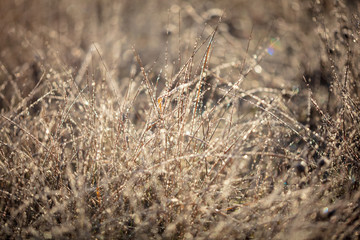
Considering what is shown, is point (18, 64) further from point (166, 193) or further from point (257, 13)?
point (257, 13)

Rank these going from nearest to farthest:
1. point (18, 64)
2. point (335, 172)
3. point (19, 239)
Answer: point (19, 239) < point (335, 172) < point (18, 64)

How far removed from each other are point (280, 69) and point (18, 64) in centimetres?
223

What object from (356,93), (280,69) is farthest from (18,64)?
(356,93)

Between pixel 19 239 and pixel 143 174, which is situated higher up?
pixel 143 174

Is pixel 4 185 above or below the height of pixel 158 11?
below

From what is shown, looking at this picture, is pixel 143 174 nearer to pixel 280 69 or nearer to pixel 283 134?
pixel 283 134

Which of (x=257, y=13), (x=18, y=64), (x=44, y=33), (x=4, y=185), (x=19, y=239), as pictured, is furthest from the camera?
(x=257, y=13)

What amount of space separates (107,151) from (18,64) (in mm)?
1661

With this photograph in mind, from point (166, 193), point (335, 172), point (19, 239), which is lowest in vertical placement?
point (19, 239)

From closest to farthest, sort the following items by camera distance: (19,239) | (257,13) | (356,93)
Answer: (19,239)
(356,93)
(257,13)

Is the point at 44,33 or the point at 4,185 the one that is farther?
the point at 44,33

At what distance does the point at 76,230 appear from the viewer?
98cm

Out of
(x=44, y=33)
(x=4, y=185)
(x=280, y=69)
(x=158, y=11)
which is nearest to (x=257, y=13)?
(x=158, y=11)

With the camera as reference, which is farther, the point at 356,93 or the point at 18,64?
the point at 18,64
